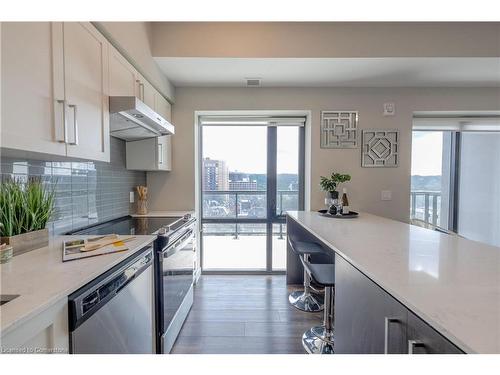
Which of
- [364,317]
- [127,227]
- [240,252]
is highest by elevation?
[127,227]

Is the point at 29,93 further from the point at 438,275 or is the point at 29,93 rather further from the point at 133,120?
Answer: the point at 438,275

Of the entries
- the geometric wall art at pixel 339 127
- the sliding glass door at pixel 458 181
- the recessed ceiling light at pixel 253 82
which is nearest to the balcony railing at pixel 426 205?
the sliding glass door at pixel 458 181

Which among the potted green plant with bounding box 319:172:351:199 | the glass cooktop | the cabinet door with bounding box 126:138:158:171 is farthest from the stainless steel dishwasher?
the potted green plant with bounding box 319:172:351:199

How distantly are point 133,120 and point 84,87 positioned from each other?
467 millimetres

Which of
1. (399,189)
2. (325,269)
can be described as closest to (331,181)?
(399,189)

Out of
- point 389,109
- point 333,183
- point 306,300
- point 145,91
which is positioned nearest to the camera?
point 145,91

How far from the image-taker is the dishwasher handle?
32.7 inches

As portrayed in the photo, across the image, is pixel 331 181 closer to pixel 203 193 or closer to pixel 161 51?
pixel 203 193

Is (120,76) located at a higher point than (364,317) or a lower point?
higher

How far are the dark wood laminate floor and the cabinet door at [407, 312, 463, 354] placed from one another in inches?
51.4

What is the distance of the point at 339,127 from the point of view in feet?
10.1

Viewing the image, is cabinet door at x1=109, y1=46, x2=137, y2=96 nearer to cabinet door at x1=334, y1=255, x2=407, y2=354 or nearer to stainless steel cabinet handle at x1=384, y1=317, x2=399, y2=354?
cabinet door at x1=334, y1=255, x2=407, y2=354

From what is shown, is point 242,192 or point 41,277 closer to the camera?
point 41,277

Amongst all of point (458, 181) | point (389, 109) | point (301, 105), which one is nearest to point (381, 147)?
point (389, 109)
